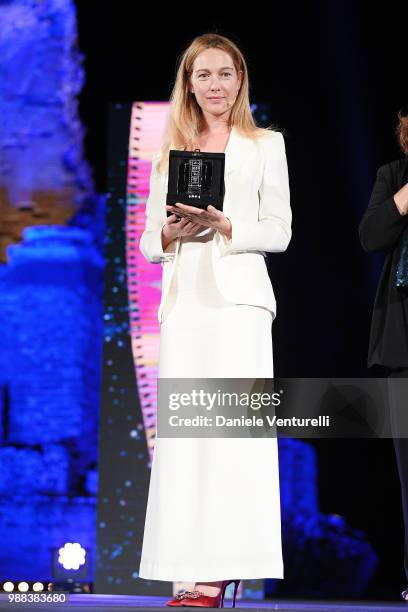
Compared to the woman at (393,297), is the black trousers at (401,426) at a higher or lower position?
lower

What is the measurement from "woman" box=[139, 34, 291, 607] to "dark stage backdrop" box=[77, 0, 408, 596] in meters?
1.59

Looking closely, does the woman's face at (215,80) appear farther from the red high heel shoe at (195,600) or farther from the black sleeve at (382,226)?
the red high heel shoe at (195,600)

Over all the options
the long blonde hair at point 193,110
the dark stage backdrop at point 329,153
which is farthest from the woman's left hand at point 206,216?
the dark stage backdrop at point 329,153

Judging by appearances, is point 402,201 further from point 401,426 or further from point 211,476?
point 211,476

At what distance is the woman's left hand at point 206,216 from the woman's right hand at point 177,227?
0.03 meters

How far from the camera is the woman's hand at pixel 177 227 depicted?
2373 mm

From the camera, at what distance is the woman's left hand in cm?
230

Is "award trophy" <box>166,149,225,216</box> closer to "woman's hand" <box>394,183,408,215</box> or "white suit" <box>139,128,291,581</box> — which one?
"white suit" <box>139,128,291,581</box>

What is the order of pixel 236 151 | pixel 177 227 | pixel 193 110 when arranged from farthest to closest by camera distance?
pixel 193 110 → pixel 236 151 → pixel 177 227

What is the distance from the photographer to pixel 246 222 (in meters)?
2.43

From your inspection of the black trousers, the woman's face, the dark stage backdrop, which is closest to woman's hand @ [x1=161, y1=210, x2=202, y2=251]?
the woman's face

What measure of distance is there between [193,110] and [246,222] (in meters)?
0.42

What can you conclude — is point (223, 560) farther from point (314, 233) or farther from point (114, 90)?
point (114, 90)

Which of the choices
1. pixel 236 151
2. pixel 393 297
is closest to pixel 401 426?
pixel 393 297
